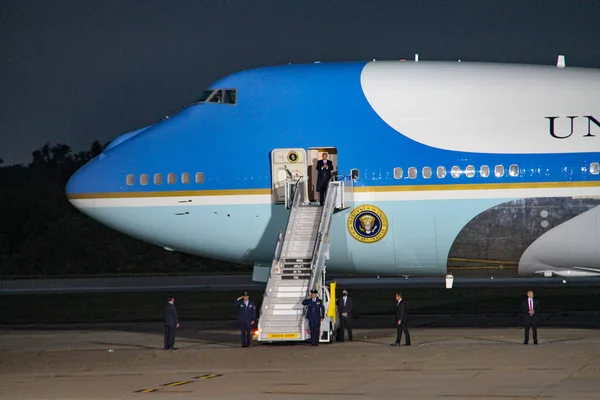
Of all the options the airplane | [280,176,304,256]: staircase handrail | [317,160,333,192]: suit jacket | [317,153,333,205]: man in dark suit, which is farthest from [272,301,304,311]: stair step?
[317,160,333,192]: suit jacket

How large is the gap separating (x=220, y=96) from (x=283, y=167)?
123 inches

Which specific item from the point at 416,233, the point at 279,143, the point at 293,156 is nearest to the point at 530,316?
the point at 416,233

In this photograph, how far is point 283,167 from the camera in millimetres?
32750

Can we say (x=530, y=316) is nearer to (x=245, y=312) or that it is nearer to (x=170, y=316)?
(x=245, y=312)

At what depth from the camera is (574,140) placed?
3133 cm

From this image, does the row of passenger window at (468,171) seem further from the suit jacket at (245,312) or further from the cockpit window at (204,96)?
the cockpit window at (204,96)

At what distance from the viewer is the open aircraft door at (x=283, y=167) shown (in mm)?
32625

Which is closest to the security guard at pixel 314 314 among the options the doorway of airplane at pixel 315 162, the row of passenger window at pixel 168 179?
the doorway of airplane at pixel 315 162

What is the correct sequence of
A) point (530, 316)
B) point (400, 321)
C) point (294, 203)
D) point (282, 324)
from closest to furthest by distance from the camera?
point (282, 324), point (400, 321), point (530, 316), point (294, 203)

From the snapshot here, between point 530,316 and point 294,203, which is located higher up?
point 294,203

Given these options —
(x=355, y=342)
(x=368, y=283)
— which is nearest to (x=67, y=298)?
(x=368, y=283)

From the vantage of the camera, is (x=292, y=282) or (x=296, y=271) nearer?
(x=292, y=282)

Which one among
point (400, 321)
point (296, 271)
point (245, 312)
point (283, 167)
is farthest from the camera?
point (283, 167)

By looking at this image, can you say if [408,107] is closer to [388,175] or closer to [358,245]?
[388,175]
